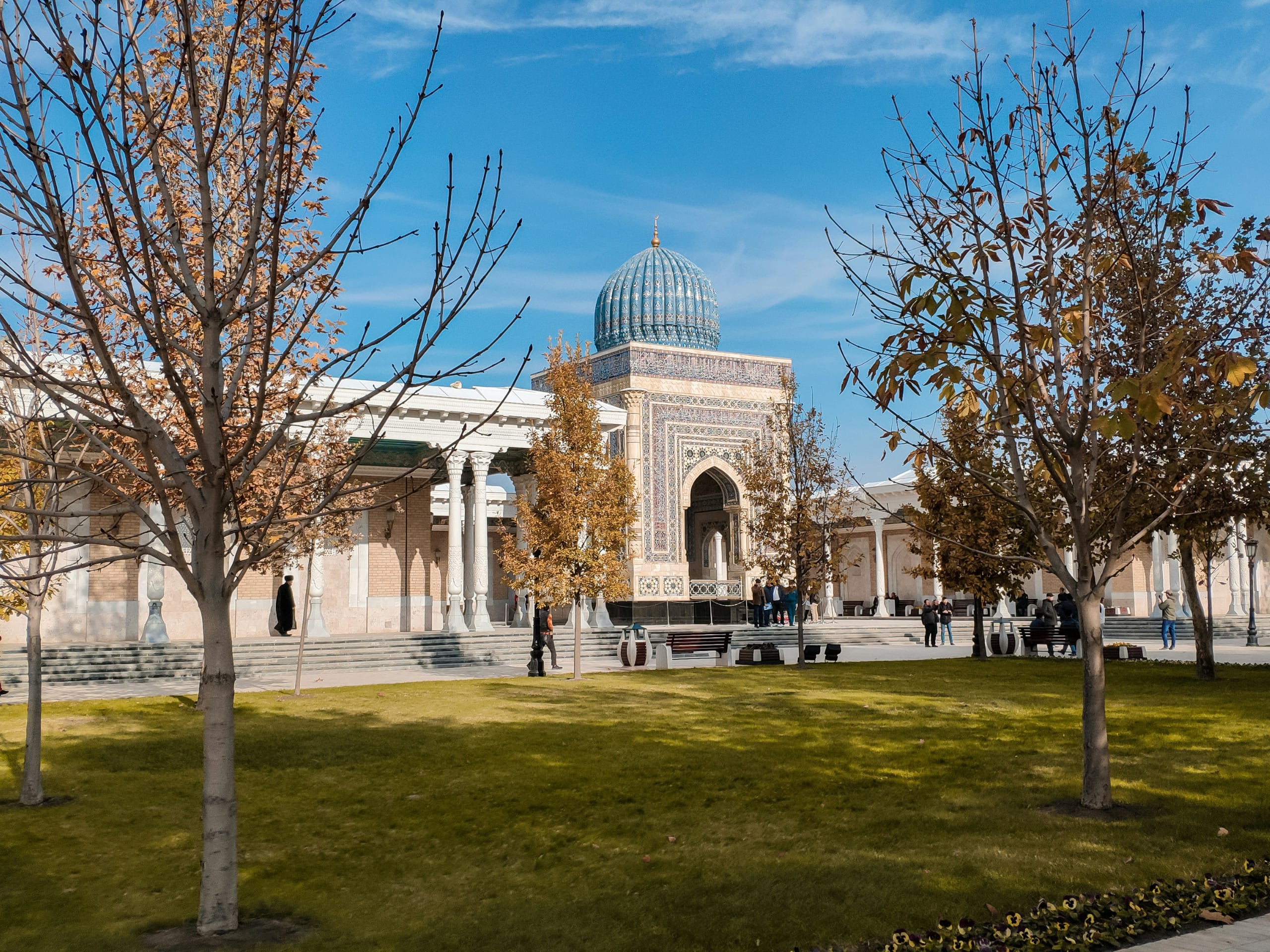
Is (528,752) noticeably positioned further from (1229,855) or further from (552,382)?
(552,382)

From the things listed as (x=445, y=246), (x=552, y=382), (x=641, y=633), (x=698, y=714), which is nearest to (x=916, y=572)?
(x=641, y=633)

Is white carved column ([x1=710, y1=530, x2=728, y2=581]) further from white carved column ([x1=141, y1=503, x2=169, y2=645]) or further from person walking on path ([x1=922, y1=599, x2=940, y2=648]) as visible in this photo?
white carved column ([x1=141, y1=503, x2=169, y2=645])

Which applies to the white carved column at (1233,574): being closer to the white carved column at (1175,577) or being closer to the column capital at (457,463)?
the white carved column at (1175,577)

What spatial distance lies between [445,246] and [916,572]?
19.2 metres

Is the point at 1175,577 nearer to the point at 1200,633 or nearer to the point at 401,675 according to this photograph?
the point at 1200,633

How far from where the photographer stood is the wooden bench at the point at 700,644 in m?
21.9

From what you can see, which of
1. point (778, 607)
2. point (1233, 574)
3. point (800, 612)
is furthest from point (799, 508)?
point (1233, 574)

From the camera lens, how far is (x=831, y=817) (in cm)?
736

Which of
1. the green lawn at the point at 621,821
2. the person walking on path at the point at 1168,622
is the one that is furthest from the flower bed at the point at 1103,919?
the person walking on path at the point at 1168,622

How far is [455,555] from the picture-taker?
24.6m

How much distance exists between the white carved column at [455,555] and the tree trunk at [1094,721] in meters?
18.1

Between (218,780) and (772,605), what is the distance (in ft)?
87.8

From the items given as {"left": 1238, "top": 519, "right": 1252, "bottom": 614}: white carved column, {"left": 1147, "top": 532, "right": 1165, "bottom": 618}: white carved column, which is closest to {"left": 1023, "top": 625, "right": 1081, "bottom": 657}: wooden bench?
{"left": 1147, "top": 532, "right": 1165, "bottom": 618}: white carved column

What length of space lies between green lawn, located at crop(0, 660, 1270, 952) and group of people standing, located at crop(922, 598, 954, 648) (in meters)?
14.6
